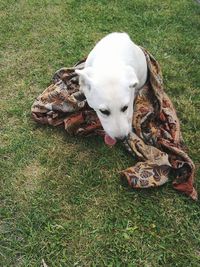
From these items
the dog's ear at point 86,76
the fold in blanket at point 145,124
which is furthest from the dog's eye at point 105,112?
the fold in blanket at point 145,124

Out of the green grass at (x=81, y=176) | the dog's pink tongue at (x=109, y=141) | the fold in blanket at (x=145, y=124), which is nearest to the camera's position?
the green grass at (x=81, y=176)

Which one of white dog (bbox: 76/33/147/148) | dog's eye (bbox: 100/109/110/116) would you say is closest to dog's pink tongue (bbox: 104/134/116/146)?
white dog (bbox: 76/33/147/148)

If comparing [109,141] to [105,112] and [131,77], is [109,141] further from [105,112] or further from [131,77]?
[131,77]

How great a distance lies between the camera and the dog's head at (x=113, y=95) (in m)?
3.35

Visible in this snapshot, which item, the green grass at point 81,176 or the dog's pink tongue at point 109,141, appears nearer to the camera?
the green grass at point 81,176

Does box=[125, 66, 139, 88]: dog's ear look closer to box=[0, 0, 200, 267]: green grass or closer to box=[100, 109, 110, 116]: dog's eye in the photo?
box=[100, 109, 110, 116]: dog's eye

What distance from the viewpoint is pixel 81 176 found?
3.82m

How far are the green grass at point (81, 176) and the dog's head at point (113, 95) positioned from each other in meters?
0.54

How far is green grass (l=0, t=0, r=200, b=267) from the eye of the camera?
3.30m

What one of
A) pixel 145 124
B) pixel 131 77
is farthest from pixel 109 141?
pixel 131 77

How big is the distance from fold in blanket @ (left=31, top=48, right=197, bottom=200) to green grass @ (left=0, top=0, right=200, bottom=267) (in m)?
0.10

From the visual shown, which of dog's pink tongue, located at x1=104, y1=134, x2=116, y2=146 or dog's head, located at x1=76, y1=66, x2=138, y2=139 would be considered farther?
dog's pink tongue, located at x1=104, y1=134, x2=116, y2=146

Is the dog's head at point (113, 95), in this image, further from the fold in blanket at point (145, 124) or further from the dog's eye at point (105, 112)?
the fold in blanket at point (145, 124)

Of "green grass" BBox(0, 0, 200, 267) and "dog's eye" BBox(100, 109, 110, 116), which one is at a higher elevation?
"dog's eye" BBox(100, 109, 110, 116)
